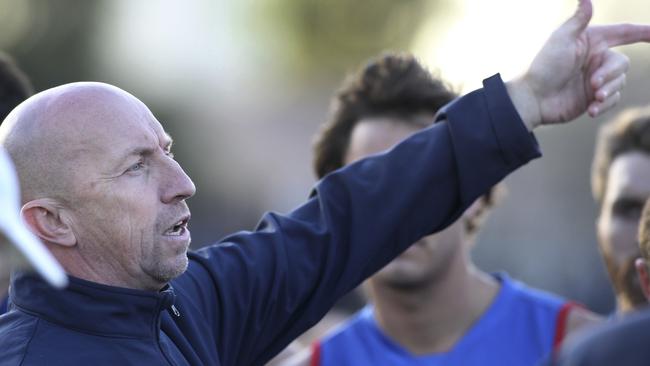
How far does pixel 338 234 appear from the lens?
3.56 metres

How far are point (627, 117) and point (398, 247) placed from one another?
187 cm

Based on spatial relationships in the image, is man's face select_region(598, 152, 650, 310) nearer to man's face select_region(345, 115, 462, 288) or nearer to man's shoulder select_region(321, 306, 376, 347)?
man's face select_region(345, 115, 462, 288)

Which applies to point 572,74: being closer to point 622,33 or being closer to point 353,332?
point 622,33

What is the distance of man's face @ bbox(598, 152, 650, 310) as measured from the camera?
15.0ft

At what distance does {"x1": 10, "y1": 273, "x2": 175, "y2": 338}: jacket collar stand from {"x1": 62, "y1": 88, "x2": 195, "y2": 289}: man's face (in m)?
0.09

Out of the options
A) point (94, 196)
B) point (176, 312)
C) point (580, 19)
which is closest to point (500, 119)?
point (580, 19)

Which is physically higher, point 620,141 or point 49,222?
point 49,222

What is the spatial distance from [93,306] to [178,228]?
297 millimetres

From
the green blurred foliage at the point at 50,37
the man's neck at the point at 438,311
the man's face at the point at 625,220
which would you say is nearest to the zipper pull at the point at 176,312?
the man's neck at the point at 438,311

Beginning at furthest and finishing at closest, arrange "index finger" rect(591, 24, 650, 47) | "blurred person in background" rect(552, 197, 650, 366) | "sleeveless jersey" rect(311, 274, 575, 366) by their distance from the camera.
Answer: "sleeveless jersey" rect(311, 274, 575, 366)
"index finger" rect(591, 24, 650, 47)
"blurred person in background" rect(552, 197, 650, 366)

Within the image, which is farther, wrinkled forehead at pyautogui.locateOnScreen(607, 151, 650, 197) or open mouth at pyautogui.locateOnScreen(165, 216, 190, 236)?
wrinkled forehead at pyautogui.locateOnScreen(607, 151, 650, 197)

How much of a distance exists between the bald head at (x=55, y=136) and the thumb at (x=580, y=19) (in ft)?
4.02

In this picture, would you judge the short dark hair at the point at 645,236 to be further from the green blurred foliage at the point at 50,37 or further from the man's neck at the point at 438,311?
the green blurred foliage at the point at 50,37

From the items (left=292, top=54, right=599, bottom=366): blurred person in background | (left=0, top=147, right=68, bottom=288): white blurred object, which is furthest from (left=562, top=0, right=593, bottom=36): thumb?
(left=0, top=147, right=68, bottom=288): white blurred object
